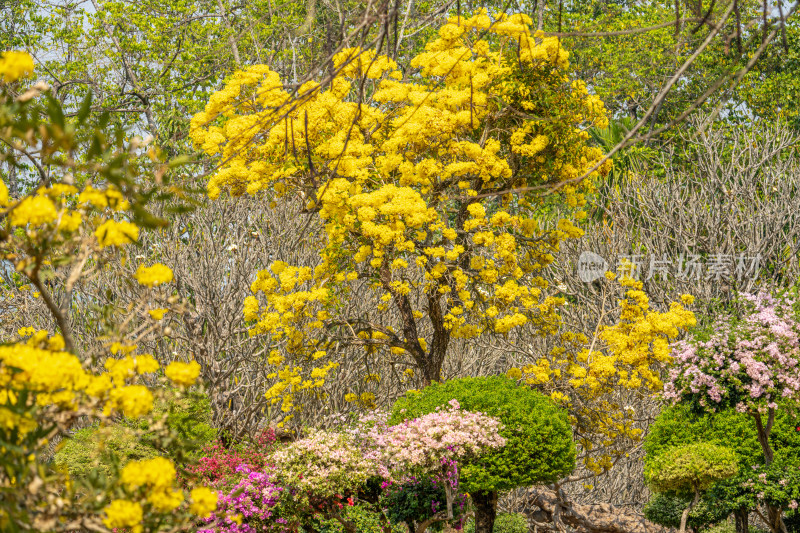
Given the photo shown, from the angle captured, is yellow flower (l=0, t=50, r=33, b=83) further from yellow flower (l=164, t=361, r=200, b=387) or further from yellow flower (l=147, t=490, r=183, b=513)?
yellow flower (l=147, t=490, r=183, b=513)

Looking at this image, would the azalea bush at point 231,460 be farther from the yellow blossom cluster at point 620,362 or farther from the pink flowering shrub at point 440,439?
the yellow blossom cluster at point 620,362

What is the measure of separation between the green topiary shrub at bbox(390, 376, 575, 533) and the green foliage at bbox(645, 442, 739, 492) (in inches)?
48.8

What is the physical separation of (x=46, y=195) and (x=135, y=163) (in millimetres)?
259

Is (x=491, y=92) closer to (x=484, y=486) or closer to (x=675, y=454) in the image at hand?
(x=484, y=486)

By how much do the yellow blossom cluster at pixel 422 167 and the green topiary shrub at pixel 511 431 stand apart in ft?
1.95

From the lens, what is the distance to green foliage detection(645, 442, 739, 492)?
8234 millimetres

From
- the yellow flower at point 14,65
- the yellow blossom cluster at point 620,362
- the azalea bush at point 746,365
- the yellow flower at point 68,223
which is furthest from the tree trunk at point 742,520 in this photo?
the yellow flower at point 14,65

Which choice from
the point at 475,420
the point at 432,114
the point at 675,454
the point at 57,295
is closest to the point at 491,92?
the point at 432,114

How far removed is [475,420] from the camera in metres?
7.35

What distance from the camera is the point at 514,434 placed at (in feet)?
25.0

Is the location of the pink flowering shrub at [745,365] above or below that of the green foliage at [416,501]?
above

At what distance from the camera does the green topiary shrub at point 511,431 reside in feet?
24.6

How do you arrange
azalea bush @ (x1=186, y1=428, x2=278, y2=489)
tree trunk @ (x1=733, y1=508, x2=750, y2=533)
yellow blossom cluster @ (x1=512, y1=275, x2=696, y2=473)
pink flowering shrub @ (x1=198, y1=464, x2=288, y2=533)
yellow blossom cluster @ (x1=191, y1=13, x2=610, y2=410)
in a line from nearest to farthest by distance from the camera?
yellow blossom cluster @ (x1=191, y1=13, x2=610, y2=410)
yellow blossom cluster @ (x1=512, y1=275, x2=696, y2=473)
pink flowering shrub @ (x1=198, y1=464, x2=288, y2=533)
azalea bush @ (x1=186, y1=428, x2=278, y2=489)
tree trunk @ (x1=733, y1=508, x2=750, y2=533)

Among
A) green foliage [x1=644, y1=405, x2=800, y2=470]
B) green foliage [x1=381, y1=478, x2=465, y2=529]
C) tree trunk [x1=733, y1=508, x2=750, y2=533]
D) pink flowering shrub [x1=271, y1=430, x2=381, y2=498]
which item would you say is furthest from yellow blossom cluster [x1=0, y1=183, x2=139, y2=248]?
tree trunk [x1=733, y1=508, x2=750, y2=533]
